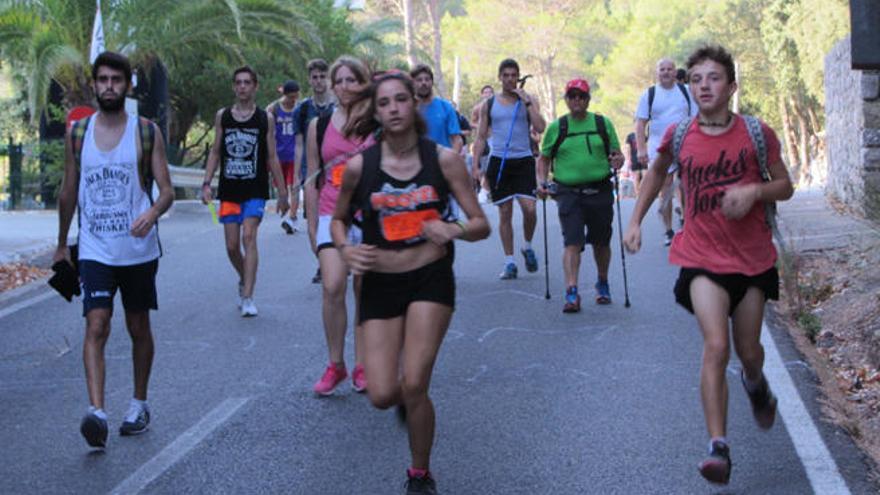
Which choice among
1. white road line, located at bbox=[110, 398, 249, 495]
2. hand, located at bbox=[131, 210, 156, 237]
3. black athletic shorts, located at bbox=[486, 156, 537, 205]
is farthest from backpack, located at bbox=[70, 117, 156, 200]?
black athletic shorts, located at bbox=[486, 156, 537, 205]

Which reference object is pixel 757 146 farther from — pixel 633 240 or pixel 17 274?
pixel 17 274

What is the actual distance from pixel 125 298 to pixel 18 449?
87 centimetres

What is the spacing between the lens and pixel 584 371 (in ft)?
27.7

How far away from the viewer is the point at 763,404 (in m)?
6.29

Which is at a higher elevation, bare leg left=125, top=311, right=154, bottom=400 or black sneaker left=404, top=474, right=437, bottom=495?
bare leg left=125, top=311, right=154, bottom=400

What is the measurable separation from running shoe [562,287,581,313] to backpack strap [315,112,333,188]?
3049 mm

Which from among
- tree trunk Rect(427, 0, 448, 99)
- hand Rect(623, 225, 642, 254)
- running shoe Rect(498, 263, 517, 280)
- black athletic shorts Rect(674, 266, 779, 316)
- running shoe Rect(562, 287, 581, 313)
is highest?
tree trunk Rect(427, 0, 448, 99)

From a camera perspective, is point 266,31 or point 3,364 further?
point 266,31

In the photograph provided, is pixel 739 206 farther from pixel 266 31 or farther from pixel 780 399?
pixel 266 31

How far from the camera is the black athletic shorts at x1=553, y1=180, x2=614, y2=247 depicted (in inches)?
437

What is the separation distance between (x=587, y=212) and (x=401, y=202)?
5642mm

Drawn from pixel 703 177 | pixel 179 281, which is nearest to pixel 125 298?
pixel 703 177

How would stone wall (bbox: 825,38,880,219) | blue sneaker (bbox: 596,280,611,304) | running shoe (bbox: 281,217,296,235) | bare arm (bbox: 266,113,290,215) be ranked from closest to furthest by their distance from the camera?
1. bare arm (bbox: 266,113,290,215)
2. blue sneaker (bbox: 596,280,611,304)
3. stone wall (bbox: 825,38,880,219)
4. running shoe (bbox: 281,217,296,235)

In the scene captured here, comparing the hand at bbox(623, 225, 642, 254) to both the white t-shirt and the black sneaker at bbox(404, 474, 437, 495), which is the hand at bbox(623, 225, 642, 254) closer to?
the black sneaker at bbox(404, 474, 437, 495)
